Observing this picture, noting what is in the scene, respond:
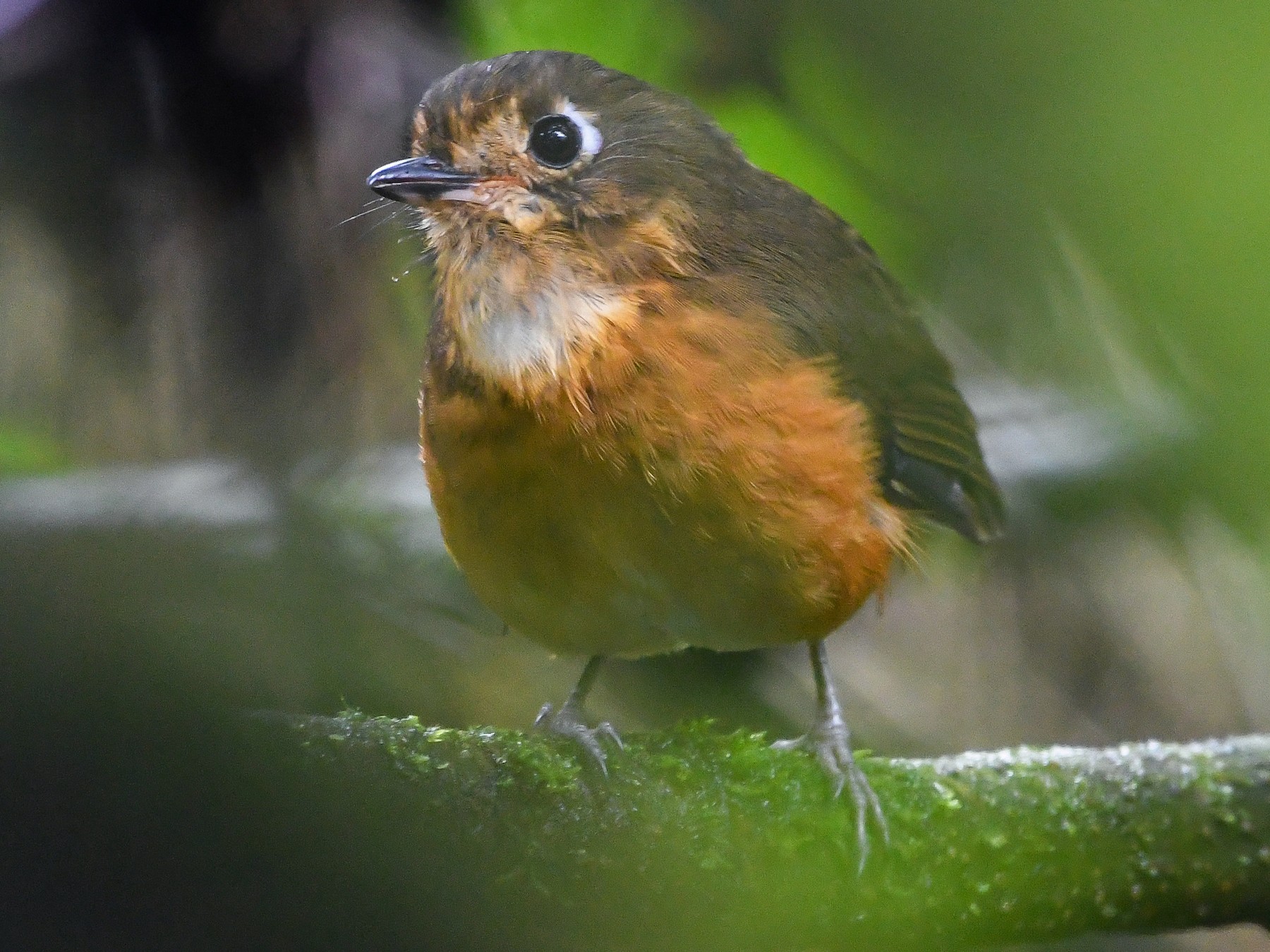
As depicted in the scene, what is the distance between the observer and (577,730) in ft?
4.51

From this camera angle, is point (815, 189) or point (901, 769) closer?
point (815, 189)

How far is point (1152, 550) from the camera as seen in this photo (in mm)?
2160

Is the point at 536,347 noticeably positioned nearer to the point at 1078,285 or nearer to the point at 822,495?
the point at 822,495

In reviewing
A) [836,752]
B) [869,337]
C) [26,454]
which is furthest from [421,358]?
[26,454]

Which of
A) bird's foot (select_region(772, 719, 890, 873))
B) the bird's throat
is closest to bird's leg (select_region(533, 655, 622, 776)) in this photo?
bird's foot (select_region(772, 719, 890, 873))

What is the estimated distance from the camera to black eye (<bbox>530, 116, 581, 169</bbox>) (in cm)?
126

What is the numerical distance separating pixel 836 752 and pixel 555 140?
0.86 m

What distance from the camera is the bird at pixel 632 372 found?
128 cm

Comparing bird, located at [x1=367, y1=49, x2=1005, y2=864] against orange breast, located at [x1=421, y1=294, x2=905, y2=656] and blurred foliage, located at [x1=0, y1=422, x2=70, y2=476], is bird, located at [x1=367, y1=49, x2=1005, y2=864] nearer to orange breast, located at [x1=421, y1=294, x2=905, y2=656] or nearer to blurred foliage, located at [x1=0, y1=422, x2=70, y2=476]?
orange breast, located at [x1=421, y1=294, x2=905, y2=656]

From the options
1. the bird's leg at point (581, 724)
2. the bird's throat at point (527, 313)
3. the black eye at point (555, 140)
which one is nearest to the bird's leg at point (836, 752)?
the bird's leg at point (581, 724)

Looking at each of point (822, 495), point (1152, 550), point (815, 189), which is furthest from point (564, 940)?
point (1152, 550)

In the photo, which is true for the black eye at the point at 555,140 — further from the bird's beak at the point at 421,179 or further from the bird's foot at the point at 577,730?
the bird's foot at the point at 577,730

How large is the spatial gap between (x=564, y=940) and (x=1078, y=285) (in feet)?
1.36

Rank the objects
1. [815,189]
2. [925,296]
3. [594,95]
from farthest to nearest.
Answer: [594,95], [815,189], [925,296]
